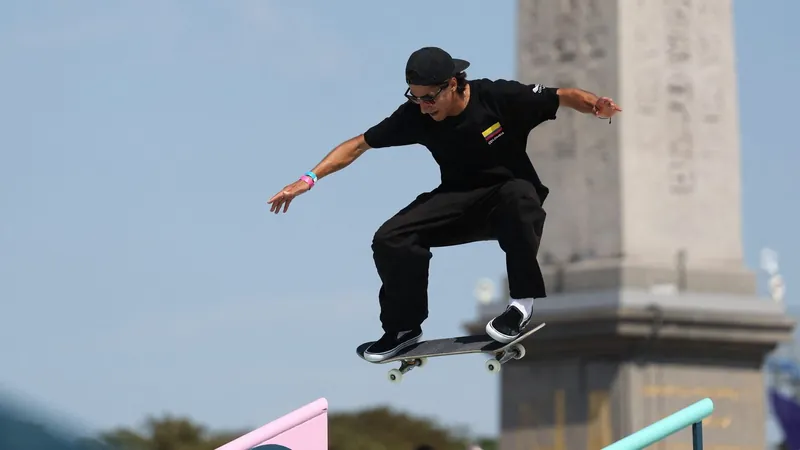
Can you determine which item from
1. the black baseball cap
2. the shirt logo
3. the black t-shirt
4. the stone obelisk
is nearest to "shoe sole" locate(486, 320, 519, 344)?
the black t-shirt

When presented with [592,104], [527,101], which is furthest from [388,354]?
[592,104]

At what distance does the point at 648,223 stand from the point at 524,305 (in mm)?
13224

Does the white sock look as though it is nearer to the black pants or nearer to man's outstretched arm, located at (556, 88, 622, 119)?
the black pants

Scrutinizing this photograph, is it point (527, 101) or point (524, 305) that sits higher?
point (527, 101)

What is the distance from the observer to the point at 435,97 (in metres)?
8.05

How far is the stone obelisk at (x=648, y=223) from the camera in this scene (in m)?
21.0

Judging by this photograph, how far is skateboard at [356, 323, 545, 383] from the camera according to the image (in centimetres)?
827

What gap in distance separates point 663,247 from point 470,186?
1336 cm

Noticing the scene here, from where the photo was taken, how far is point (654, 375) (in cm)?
2145

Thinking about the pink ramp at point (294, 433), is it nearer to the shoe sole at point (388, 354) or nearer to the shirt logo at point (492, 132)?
the shoe sole at point (388, 354)

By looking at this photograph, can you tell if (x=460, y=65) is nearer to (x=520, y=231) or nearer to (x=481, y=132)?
(x=481, y=132)

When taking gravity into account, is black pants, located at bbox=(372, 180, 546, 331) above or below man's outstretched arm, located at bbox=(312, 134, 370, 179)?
below

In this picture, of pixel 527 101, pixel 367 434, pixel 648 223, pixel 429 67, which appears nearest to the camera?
pixel 429 67

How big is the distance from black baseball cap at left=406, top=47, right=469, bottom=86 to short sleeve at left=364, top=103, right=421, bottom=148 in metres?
0.39
